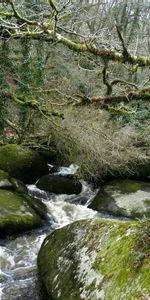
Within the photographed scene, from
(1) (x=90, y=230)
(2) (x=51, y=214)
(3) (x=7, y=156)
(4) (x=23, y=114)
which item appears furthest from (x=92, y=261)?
(4) (x=23, y=114)

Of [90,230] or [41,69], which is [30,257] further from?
[41,69]

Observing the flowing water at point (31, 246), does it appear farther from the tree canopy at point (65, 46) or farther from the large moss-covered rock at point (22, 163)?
the tree canopy at point (65, 46)

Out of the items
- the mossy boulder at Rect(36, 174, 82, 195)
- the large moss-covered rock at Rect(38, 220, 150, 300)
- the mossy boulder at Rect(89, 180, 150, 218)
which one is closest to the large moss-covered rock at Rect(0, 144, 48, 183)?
the mossy boulder at Rect(36, 174, 82, 195)

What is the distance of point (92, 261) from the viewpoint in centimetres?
476

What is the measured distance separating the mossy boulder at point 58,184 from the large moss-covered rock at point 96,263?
590 centimetres

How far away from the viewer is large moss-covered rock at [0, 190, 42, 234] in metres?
8.31

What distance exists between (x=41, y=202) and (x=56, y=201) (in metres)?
0.75

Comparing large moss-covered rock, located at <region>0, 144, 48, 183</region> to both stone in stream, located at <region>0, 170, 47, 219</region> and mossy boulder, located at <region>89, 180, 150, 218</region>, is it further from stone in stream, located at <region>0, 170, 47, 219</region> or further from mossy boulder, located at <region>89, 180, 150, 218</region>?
mossy boulder, located at <region>89, 180, 150, 218</region>

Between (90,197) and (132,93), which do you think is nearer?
(132,93)

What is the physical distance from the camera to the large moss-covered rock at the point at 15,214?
8.31 metres

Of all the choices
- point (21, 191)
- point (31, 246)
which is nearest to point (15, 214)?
point (31, 246)

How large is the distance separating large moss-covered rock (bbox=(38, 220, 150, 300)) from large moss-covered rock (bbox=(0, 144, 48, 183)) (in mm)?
6299

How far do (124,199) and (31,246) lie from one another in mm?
3899

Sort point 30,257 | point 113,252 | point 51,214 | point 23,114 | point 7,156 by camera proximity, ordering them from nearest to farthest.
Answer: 1. point 113,252
2. point 30,257
3. point 51,214
4. point 7,156
5. point 23,114
